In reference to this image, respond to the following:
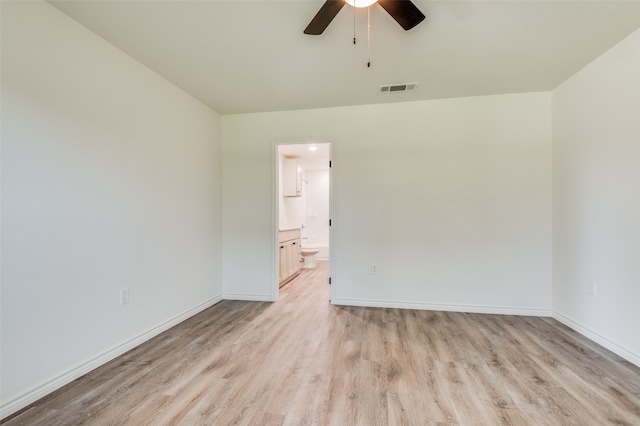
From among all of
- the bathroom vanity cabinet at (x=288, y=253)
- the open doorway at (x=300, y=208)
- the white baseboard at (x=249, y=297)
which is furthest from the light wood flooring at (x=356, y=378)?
the bathroom vanity cabinet at (x=288, y=253)

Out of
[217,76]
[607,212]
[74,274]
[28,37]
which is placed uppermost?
[217,76]

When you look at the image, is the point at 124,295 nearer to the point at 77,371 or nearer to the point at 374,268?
the point at 77,371

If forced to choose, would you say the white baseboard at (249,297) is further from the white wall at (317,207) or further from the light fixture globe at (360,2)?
the white wall at (317,207)

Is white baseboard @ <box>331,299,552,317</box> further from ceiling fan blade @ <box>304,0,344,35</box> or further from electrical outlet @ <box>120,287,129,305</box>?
ceiling fan blade @ <box>304,0,344,35</box>

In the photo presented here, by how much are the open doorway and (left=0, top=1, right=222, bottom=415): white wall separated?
137 centimetres

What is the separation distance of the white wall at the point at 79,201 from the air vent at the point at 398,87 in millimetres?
2171

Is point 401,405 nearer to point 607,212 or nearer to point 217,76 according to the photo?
point 607,212

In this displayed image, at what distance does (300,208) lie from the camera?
6875mm

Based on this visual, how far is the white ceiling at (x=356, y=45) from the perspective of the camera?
1801 mm

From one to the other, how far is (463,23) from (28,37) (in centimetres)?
274

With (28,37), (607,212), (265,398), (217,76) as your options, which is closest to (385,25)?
(217,76)

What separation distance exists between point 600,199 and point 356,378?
2.54 m

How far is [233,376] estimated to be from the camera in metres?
1.92

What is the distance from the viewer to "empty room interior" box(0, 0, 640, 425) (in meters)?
1.63
